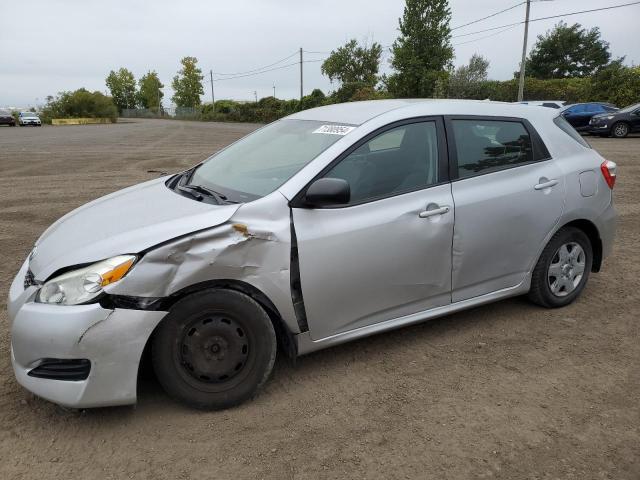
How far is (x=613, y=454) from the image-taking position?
8.25 ft

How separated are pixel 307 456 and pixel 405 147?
1976 millimetres

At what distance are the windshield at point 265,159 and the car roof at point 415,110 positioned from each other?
114 millimetres

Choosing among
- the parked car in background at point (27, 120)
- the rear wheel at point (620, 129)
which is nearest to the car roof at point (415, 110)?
the rear wheel at point (620, 129)

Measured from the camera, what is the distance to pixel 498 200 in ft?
11.8

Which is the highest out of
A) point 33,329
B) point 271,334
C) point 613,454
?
point 33,329

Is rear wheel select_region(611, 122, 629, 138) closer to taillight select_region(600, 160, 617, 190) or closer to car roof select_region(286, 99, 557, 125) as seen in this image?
taillight select_region(600, 160, 617, 190)

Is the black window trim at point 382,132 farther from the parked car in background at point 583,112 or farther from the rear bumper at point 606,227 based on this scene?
the parked car in background at point 583,112

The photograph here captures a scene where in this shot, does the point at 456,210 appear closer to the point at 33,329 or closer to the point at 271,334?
the point at 271,334

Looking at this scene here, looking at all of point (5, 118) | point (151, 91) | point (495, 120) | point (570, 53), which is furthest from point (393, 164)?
point (151, 91)

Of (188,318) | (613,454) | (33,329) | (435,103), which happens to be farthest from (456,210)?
(33,329)

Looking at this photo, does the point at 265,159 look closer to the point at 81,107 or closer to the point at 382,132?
the point at 382,132

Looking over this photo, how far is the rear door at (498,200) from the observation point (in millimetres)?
3506

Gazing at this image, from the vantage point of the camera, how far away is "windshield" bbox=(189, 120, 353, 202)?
322cm

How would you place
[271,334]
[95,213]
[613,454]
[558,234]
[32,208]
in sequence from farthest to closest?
[32,208]
[558,234]
[95,213]
[271,334]
[613,454]
